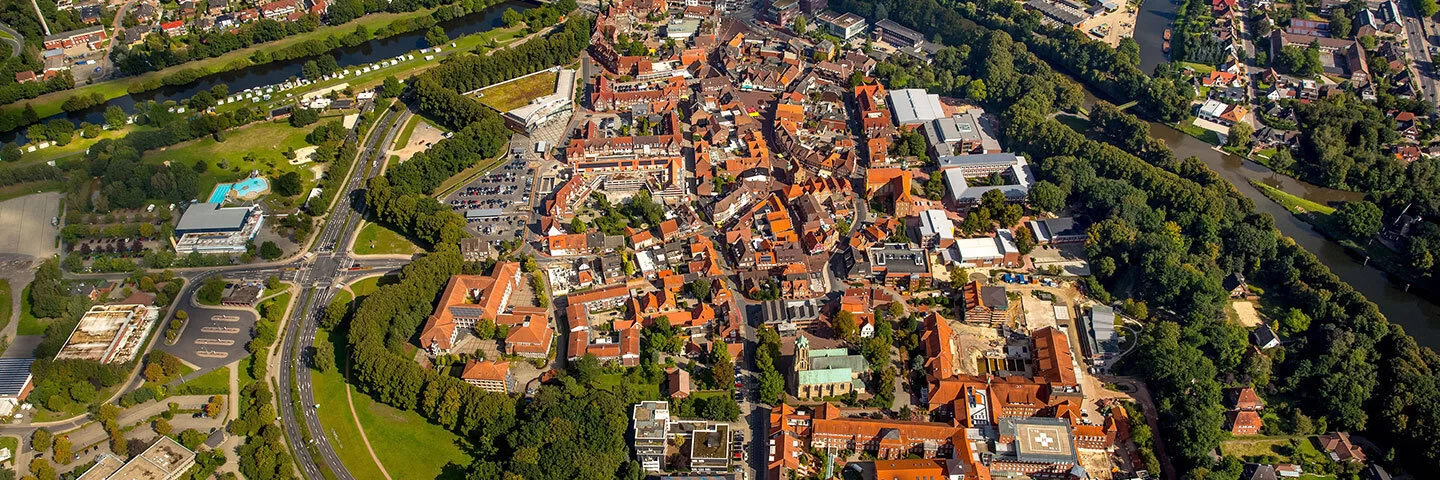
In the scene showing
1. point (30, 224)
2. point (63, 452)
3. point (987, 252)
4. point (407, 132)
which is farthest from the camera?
point (407, 132)

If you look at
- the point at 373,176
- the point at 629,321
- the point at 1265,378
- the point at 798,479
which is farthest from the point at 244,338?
the point at 1265,378

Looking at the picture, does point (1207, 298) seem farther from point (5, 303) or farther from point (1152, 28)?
point (5, 303)

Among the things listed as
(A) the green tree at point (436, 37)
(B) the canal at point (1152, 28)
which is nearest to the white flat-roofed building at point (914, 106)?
(B) the canal at point (1152, 28)

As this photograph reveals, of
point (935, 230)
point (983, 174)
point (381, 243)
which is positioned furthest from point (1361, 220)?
point (381, 243)

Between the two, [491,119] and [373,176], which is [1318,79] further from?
[373,176]

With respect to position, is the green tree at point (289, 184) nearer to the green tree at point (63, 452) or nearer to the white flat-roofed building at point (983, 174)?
the green tree at point (63, 452)

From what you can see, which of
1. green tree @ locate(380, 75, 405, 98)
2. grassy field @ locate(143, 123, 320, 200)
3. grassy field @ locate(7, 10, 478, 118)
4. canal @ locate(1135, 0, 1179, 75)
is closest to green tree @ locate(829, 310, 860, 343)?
grassy field @ locate(143, 123, 320, 200)
